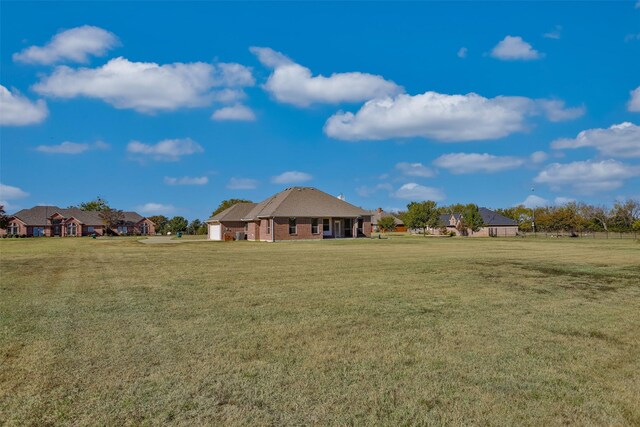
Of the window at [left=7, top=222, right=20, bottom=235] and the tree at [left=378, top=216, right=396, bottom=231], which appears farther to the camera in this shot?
the tree at [left=378, top=216, right=396, bottom=231]

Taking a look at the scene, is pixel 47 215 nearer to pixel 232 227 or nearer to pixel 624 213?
pixel 232 227

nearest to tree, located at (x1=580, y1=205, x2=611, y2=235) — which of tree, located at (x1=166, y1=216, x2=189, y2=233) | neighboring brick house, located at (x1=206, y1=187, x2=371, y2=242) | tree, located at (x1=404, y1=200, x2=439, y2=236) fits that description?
tree, located at (x1=404, y1=200, x2=439, y2=236)

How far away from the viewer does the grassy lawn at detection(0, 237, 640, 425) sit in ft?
13.2

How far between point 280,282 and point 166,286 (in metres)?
2.98

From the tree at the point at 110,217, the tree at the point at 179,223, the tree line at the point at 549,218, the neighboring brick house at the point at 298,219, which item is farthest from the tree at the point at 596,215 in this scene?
the tree at the point at 110,217

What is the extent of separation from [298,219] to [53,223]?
63488 millimetres

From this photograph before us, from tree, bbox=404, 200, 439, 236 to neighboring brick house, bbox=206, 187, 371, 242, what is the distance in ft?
65.4

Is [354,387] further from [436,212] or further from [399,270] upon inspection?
[436,212]

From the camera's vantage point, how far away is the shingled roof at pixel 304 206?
43594 mm

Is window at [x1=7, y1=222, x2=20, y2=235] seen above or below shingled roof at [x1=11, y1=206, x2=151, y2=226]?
below

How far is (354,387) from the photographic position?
4.50 metres

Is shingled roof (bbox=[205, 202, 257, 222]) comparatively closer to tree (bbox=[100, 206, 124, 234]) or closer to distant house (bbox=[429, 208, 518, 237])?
distant house (bbox=[429, 208, 518, 237])

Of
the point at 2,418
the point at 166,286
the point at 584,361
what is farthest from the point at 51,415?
the point at 166,286

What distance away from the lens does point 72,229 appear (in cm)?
8444
